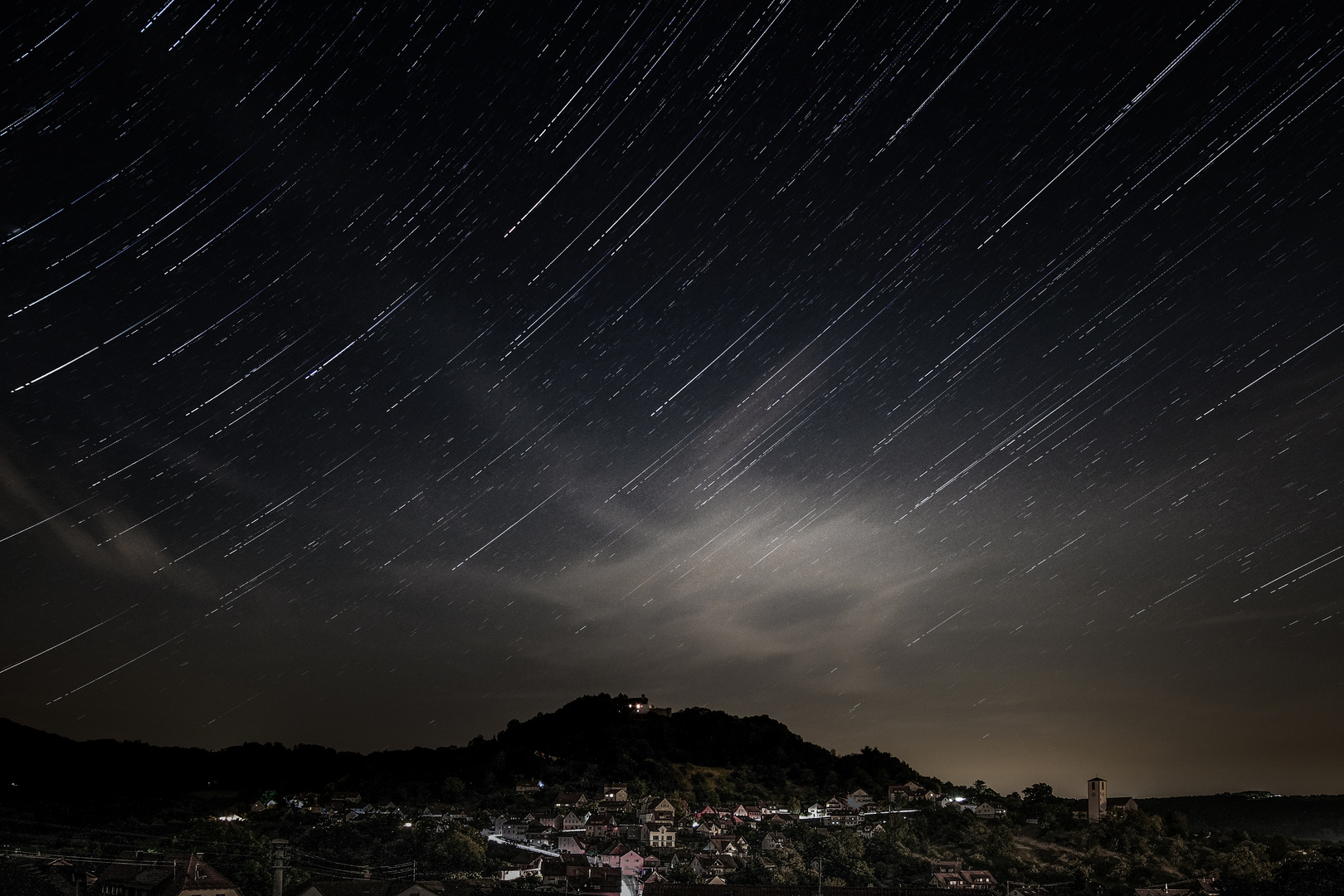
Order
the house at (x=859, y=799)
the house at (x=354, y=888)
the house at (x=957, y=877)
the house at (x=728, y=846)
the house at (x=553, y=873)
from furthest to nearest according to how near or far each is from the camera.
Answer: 1. the house at (x=859, y=799)
2. the house at (x=728, y=846)
3. the house at (x=957, y=877)
4. the house at (x=553, y=873)
5. the house at (x=354, y=888)

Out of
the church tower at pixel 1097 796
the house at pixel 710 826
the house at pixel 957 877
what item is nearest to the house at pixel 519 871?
the house at pixel 710 826

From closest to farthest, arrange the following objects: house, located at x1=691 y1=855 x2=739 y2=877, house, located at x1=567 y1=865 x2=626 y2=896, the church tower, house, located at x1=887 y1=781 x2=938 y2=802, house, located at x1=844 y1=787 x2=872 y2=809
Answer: house, located at x1=567 y1=865 x2=626 y2=896
house, located at x1=691 y1=855 x2=739 y2=877
the church tower
house, located at x1=844 y1=787 x2=872 y2=809
house, located at x1=887 y1=781 x2=938 y2=802

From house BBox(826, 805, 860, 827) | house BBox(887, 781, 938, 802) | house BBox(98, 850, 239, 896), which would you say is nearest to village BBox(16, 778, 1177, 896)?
house BBox(98, 850, 239, 896)

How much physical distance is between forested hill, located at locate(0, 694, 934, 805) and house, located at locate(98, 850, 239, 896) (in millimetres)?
33011

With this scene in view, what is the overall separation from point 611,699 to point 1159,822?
67.8 meters

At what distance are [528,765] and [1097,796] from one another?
158 ft

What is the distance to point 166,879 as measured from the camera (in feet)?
98.4

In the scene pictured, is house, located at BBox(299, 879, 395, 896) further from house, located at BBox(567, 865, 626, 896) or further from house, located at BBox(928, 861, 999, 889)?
house, located at BBox(928, 861, 999, 889)

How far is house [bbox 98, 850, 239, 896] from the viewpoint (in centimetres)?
2938

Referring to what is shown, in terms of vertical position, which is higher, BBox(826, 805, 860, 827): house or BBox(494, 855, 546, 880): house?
BBox(826, 805, 860, 827): house

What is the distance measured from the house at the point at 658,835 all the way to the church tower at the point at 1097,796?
2538cm

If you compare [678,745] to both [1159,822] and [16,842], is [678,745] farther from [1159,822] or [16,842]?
[16,842]

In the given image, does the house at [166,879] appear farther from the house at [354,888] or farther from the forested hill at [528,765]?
the forested hill at [528,765]

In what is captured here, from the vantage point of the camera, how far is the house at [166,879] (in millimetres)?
29375
